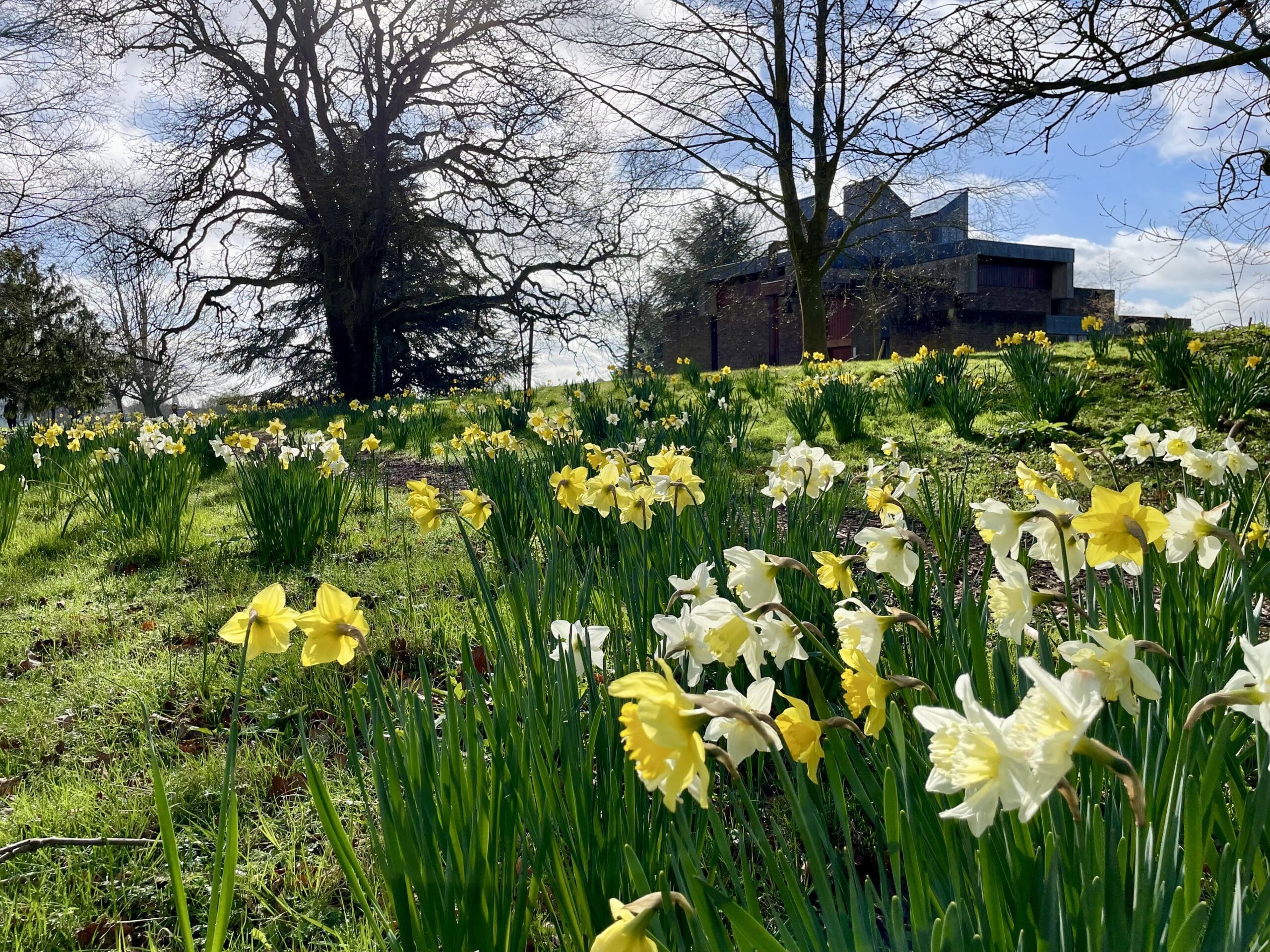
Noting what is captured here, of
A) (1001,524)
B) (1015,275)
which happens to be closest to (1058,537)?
(1001,524)

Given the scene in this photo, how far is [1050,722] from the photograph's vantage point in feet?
2.09

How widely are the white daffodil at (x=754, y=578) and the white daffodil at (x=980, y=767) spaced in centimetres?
49

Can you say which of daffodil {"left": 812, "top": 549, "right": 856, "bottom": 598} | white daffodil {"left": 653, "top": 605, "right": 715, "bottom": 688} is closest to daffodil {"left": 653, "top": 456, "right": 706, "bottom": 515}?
daffodil {"left": 812, "top": 549, "right": 856, "bottom": 598}

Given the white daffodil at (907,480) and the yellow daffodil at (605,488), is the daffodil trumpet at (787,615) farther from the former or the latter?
the white daffodil at (907,480)

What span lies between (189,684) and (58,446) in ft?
18.5

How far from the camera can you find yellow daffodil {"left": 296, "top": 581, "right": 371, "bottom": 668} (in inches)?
45.9

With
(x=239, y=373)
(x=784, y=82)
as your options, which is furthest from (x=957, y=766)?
(x=239, y=373)

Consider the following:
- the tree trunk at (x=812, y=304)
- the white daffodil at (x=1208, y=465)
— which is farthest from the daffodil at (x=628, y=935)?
the tree trunk at (x=812, y=304)

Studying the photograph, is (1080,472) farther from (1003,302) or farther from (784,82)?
(1003,302)

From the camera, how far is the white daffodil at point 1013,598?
987mm

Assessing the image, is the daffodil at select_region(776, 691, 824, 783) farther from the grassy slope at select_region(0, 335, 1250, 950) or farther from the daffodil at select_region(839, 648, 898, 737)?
the grassy slope at select_region(0, 335, 1250, 950)

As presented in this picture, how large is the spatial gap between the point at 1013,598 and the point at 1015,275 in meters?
33.2

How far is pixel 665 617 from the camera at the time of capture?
1.10 metres

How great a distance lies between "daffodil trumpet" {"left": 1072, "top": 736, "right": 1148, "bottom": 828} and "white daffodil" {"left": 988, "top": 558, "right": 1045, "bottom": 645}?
0.97 ft
